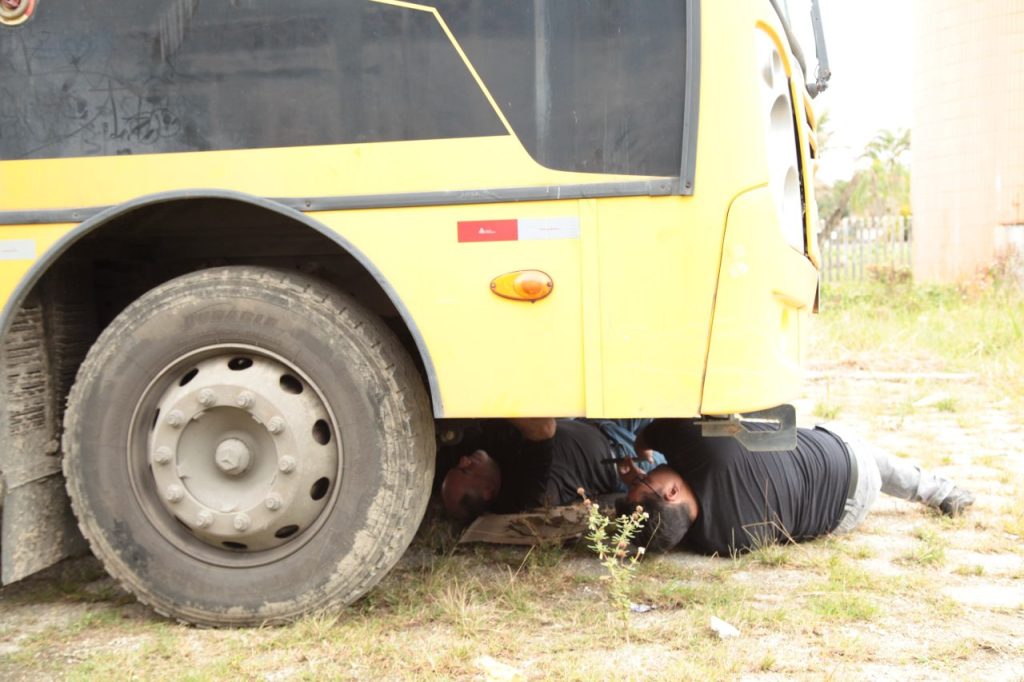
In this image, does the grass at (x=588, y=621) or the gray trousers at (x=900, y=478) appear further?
the gray trousers at (x=900, y=478)

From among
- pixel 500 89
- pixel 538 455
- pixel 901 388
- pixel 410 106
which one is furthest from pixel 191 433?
pixel 901 388

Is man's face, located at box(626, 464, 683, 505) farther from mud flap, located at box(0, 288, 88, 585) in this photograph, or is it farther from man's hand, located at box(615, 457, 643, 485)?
mud flap, located at box(0, 288, 88, 585)

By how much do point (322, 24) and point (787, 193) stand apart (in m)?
1.51

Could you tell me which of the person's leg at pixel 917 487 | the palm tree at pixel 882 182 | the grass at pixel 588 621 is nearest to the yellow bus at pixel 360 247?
the grass at pixel 588 621

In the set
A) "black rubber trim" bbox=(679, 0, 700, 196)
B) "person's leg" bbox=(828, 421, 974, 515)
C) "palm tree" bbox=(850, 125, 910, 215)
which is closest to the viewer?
"black rubber trim" bbox=(679, 0, 700, 196)

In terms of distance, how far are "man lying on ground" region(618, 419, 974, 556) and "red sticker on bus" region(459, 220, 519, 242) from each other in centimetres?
132

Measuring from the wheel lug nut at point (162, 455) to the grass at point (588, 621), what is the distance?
519mm

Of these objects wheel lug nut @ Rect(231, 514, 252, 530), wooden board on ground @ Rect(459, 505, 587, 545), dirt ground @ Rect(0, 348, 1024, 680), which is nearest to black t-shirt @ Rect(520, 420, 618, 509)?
wooden board on ground @ Rect(459, 505, 587, 545)

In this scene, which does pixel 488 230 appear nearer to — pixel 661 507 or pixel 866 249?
pixel 661 507

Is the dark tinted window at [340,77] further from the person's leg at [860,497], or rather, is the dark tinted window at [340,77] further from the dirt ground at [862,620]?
the person's leg at [860,497]

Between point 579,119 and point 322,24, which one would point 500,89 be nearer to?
point 579,119

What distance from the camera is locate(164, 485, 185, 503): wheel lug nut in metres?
3.00

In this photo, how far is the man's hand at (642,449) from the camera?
14.1ft

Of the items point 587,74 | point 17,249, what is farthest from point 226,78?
point 587,74
